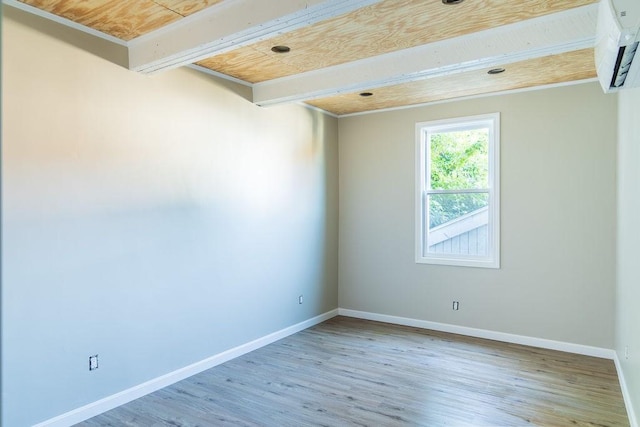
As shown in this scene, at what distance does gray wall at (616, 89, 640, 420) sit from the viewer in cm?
256

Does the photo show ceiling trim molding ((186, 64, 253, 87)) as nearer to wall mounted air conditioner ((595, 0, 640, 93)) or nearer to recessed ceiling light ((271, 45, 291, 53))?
recessed ceiling light ((271, 45, 291, 53))

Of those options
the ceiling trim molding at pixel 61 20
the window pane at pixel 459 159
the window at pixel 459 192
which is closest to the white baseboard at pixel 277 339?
the window at pixel 459 192

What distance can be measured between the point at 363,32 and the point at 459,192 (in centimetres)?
254

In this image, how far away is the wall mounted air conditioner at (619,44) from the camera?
1770 mm

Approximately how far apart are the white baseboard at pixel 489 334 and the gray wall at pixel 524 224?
58mm

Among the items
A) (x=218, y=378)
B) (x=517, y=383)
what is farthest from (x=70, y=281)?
(x=517, y=383)

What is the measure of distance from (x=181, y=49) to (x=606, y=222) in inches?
158

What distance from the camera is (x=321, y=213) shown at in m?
5.38

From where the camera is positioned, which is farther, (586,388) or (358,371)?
(358,371)

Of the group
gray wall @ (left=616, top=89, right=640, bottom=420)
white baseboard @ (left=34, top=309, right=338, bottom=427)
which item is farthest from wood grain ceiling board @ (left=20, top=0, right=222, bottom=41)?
gray wall @ (left=616, top=89, right=640, bottom=420)

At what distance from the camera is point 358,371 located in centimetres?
376

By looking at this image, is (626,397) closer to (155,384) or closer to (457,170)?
(457,170)

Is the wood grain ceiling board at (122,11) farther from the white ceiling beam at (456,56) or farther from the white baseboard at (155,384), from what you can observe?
the white baseboard at (155,384)

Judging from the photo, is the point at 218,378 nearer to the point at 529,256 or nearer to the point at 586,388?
the point at 586,388
